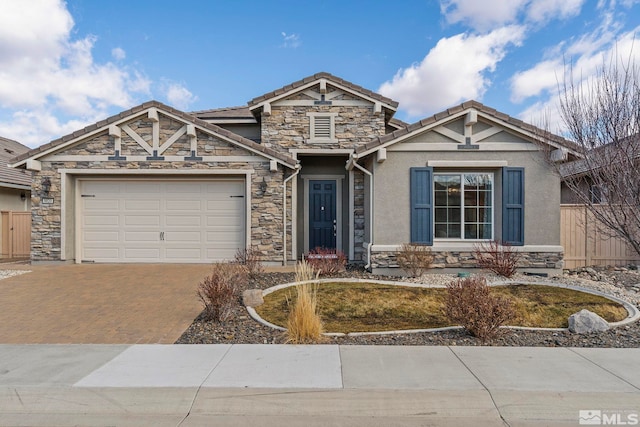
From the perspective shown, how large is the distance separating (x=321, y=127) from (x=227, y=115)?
13.4 ft

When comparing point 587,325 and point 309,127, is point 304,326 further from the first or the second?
point 309,127

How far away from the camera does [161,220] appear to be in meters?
11.6

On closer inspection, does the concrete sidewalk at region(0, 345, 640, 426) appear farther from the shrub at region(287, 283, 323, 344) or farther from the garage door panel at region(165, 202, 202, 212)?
the garage door panel at region(165, 202, 202, 212)

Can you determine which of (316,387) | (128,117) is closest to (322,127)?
(128,117)

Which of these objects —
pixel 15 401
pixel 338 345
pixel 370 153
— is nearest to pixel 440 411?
→ pixel 338 345

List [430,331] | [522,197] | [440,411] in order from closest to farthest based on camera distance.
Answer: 1. [440,411]
2. [430,331]
3. [522,197]

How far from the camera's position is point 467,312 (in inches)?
211

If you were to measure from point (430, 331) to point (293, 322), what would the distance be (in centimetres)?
208

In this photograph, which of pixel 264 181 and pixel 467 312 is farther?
pixel 264 181

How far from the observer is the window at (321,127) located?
12.2 meters

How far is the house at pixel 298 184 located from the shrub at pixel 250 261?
2.38 feet

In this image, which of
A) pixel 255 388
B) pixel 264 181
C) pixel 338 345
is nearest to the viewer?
pixel 255 388

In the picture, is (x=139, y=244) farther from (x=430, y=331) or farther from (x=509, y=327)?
(x=509, y=327)

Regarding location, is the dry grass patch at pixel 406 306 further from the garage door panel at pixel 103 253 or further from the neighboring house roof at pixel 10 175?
the neighboring house roof at pixel 10 175
